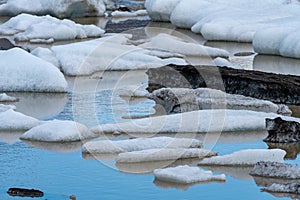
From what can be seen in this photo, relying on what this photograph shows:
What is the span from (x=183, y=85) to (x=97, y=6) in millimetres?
7987

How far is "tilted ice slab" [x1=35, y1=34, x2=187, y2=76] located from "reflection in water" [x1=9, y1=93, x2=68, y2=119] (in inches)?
47.8

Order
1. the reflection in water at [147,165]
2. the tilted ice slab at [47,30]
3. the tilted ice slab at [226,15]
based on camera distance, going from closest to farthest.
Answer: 1. the reflection in water at [147,165]
2. the tilted ice slab at [226,15]
3. the tilted ice slab at [47,30]

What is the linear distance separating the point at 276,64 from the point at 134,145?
437cm

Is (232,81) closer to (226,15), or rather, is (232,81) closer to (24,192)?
(24,192)

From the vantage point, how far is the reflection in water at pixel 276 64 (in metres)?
8.91

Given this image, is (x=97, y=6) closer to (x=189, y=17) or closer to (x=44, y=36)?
Answer: (x=189, y=17)

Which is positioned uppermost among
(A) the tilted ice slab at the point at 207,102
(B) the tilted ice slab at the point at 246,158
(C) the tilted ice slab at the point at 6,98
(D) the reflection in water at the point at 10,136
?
(C) the tilted ice slab at the point at 6,98

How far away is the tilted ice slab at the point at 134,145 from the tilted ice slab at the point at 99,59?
312 centimetres

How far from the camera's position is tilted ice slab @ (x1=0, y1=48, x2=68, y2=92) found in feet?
24.1

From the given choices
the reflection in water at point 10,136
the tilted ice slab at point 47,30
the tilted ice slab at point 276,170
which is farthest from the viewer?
the tilted ice slab at point 47,30

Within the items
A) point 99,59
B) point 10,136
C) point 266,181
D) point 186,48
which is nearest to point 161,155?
point 266,181

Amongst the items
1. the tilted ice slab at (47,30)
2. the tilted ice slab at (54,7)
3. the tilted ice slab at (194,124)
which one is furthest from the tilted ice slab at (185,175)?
the tilted ice slab at (54,7)

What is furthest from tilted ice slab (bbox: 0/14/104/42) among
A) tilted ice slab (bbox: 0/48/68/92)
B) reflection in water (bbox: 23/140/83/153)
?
reflection in water (bbox: 23/140/83/153)

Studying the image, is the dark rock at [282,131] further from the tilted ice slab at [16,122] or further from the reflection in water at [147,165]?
the tilted ice slab at [16,122]
